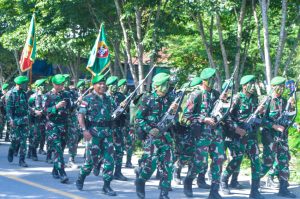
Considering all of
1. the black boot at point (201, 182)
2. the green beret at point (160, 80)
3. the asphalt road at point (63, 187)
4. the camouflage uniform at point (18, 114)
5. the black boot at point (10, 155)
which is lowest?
the asphalt road at point (63, 187)

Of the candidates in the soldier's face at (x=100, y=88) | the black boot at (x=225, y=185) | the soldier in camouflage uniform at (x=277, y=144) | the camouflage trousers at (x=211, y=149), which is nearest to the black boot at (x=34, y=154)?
the soldier's face at (x=100, y=88)

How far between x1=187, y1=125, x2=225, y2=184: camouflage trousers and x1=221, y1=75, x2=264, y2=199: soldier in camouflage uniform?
0.41 metres

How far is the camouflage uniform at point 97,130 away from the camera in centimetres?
846

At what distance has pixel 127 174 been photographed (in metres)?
11.1

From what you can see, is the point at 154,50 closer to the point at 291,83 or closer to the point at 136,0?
the point at 136,0

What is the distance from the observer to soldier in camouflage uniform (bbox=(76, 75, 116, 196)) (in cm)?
845

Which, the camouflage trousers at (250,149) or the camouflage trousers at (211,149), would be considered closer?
the camouflage trousers at (211,149)

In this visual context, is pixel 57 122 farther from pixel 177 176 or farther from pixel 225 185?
pixel 225 185

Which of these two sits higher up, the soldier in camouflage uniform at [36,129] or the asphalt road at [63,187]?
the soldier in camouflage uniform at [36,129]

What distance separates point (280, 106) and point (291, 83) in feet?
3.38

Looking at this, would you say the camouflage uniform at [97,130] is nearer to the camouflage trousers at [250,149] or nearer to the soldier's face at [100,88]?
the soldier's face at [100,88]

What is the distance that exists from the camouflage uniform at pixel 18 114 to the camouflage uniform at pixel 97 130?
299 centimetres

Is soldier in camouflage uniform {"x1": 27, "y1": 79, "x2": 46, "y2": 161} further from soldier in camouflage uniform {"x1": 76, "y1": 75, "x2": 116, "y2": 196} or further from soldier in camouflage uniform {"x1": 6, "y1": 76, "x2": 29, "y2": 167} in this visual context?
soldier in camouflage uniform {"x1": 76, "y1": 75, "x2": 116, "y2": 196}

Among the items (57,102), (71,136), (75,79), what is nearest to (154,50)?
(71,136)
